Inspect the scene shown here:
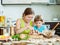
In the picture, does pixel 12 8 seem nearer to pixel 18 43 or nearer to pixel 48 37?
pixel 48 37

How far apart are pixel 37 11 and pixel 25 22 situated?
2.42 m

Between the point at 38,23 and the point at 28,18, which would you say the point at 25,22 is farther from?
the point at 38,23

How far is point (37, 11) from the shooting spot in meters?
5.61

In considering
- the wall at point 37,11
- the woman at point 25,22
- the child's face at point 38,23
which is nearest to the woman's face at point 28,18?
the woman at point 25,22

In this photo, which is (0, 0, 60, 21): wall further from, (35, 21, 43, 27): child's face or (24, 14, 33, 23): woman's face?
(24, 14, 33, 23): woman's face

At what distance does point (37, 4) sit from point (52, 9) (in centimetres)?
51

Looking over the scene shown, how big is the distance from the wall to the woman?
2.31 meters

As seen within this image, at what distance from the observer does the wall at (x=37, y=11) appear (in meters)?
5.50

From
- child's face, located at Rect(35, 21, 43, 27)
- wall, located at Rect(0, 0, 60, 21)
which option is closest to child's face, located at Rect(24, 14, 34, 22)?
child's face, located at Rect(35, 21, 43, 27)

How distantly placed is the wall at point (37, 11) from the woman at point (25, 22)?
2.31 meters

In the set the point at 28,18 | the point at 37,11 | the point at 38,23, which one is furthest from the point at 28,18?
the point at 37,11

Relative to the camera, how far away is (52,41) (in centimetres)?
234

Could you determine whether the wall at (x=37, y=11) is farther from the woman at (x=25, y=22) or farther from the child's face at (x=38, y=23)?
the woman at (x=25, y=22)

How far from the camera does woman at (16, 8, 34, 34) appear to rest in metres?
2.97
